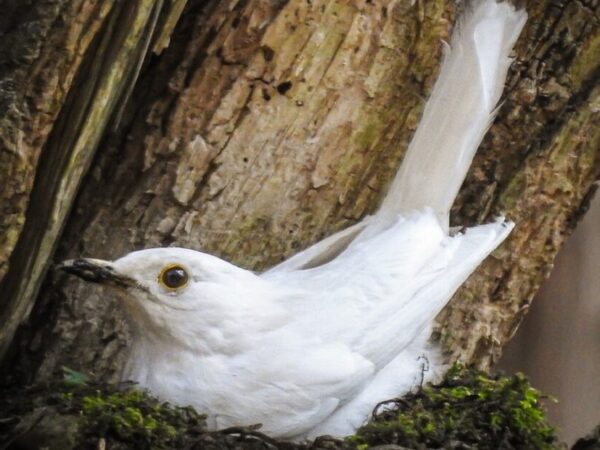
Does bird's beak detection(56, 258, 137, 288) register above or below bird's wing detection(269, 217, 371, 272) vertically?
below

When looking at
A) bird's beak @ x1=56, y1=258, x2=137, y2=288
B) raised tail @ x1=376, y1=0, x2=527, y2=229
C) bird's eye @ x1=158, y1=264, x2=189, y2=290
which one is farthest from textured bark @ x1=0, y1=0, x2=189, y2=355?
raised tail @ x1=376, y1=0, x2=527, y2=229

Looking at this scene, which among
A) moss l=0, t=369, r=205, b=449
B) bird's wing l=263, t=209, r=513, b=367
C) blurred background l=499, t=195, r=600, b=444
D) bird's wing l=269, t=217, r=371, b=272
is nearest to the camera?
moss l=0, t=369, r=205, b=449

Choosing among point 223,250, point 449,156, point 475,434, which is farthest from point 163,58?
point 475,434

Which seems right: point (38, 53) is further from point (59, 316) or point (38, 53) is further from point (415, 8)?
point (415, 8)

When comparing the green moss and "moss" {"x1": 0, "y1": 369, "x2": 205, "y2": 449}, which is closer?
"moss" {"x1": 0, "y1": 369, "x2": 205, "y2": 449}

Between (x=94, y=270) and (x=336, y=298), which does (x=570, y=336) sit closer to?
(x=336, y=298)

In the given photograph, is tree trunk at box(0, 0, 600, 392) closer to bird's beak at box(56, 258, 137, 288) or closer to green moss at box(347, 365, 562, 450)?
bird's beak at box(56, 258, 137, 288)

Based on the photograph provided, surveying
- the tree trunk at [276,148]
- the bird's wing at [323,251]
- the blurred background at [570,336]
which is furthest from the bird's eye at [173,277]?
the blurred background at [570,336]
